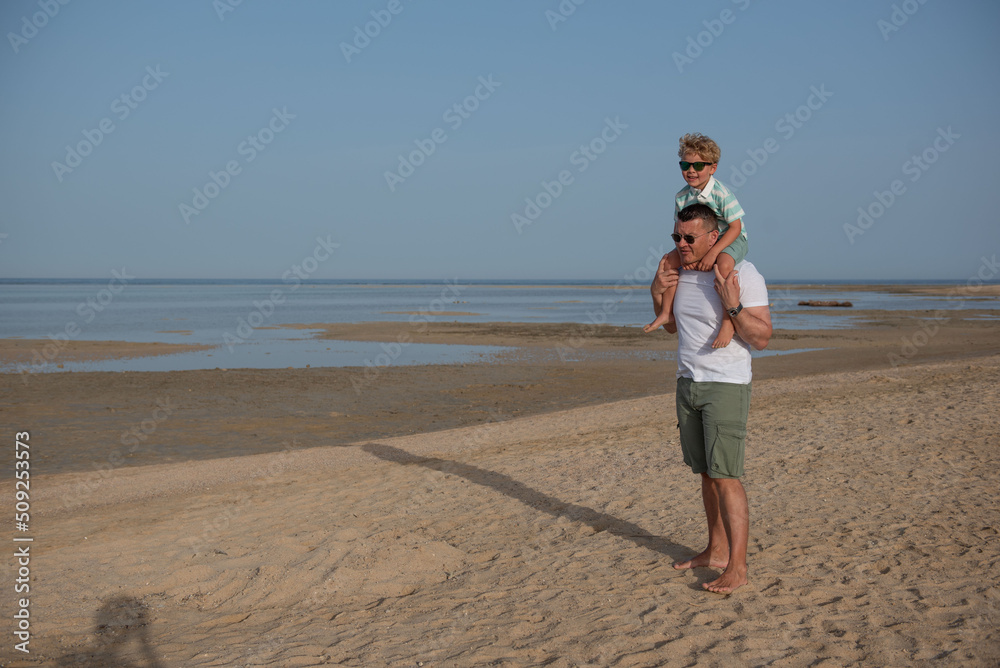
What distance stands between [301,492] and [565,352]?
1551 cm

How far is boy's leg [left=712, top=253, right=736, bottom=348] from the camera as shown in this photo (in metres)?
3.84

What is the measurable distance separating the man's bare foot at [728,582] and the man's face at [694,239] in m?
1.83

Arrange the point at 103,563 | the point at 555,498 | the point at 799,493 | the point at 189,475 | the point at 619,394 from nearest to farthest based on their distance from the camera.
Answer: the point at 103,563
the point at 799,493
the point at 555,498
the point at 189,475
the point at 619,394

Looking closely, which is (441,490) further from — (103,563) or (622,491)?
(103,563)

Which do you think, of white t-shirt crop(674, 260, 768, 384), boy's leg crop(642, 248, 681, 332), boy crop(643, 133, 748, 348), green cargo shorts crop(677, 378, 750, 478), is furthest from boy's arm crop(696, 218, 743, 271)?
green cargo shorts crop(677, 378, 750, 478)

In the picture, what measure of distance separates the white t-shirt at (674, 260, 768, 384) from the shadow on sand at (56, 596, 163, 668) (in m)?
3.32

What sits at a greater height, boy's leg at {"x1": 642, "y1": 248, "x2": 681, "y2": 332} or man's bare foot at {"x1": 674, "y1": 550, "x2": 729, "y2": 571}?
boy's leg at {"x1": 642, "y1": 248, "x2": 681, "y2": 332}

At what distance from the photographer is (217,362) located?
1964cm

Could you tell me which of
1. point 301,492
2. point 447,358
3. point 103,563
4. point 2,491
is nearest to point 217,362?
point 447,358

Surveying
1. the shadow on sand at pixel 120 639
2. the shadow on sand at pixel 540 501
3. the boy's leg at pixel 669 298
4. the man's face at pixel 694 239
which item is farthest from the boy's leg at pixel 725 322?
the shadow on sand at pixel 120 639

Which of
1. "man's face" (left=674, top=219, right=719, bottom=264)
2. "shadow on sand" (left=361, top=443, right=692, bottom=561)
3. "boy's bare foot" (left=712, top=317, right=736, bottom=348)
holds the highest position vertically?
"man's face" (left=674, top=219, right=719, bottom=264)

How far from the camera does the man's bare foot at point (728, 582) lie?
410 centimetres

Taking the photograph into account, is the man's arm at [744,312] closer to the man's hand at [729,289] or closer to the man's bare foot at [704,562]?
the man's hand at [729,289]

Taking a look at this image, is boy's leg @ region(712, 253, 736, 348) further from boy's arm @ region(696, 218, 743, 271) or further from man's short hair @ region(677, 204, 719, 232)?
man's short hair @ region(677, 204, 719, 232)
